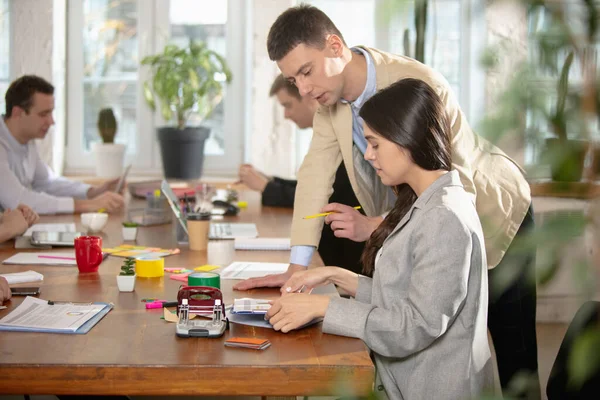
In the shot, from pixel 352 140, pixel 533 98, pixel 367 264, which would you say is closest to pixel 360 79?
pixel 352 140

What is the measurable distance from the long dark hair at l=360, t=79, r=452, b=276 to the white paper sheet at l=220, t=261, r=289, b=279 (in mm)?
666

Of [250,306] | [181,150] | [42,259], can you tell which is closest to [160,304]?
[250,306]

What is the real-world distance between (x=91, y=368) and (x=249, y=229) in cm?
173

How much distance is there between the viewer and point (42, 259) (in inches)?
96.2

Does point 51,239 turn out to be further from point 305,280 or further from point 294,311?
point 294,311

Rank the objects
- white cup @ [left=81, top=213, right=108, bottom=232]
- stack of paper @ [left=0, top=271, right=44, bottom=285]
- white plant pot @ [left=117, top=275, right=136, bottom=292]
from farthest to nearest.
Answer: white cup @ [left=81, top=213, right=108, bottom=232]
stack of paper @ [left=0, top=271, right=44, bottom=285]
white plant pot @ [left=117, top=275, right=136, bottom=292]

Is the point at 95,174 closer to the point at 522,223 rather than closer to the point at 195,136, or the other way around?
the point at 195,136

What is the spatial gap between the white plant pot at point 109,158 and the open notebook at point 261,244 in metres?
2.96

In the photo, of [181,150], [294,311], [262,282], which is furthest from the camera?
[181,150]

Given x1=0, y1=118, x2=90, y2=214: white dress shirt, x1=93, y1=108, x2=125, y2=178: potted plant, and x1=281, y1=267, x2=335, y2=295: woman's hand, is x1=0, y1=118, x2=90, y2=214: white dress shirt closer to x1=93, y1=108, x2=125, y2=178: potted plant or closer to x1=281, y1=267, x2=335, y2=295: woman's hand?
x1=93, y1=108, x2=125, y2=178: potted plant

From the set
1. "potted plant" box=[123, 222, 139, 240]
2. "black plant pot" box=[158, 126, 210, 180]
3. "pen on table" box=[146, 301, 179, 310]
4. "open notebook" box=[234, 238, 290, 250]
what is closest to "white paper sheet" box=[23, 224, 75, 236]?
"potted plant" box=[123, 222, 139, 240]

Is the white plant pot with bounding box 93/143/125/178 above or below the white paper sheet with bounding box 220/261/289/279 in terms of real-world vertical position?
above

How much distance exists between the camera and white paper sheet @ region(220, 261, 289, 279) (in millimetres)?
2254

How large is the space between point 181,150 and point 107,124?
1.83 ft
